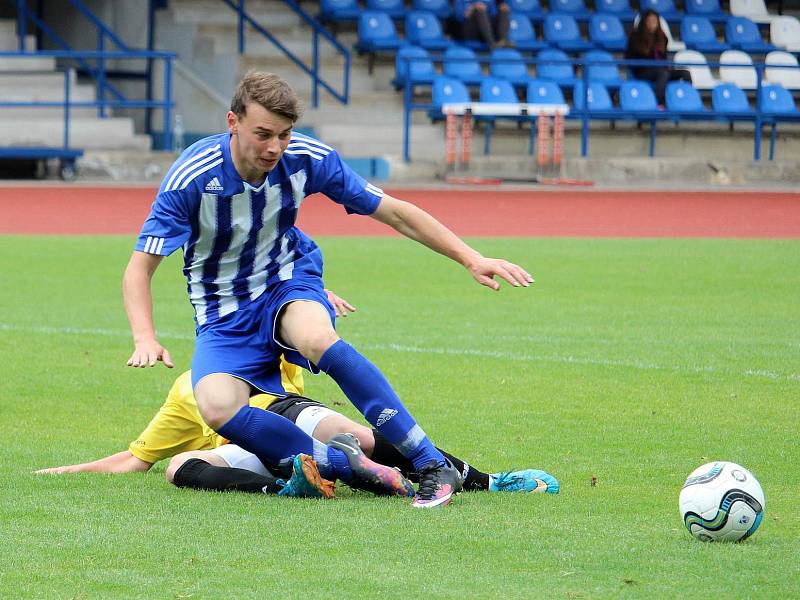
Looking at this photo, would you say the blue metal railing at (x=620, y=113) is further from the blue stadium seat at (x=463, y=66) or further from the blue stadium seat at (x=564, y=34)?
the blue stadium seat at (x=564, y=34)

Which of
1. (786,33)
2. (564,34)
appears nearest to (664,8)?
(786,33)

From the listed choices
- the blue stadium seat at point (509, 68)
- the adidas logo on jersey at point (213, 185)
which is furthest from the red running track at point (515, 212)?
the adidas logo on jersey at point (213, 185)

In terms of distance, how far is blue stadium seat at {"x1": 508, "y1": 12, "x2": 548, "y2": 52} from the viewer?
A: 25812 millimetres

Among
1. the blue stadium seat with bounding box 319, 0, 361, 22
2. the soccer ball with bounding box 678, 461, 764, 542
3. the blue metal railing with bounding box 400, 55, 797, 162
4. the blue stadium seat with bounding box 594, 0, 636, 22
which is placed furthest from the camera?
the blue stadium seat with bounding box 594, 0, 636, 22

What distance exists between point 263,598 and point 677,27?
25177 millimetres

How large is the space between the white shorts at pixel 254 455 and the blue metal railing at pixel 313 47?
1931 centimetres

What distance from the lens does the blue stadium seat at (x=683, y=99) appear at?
23.7 m

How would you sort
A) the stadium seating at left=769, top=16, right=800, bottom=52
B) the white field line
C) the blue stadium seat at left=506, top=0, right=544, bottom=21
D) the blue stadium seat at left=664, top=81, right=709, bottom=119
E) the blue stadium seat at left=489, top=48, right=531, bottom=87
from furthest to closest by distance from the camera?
1. the blue stadium seat at left=506, top=0, right=544, bottom=21
2. the stadium seating at left=769, top=16, right=800, bottom=52
3. the blue stadium seat at left=489, top=48, right=531, bottom=87
4. the blue stadium seat at left=664, top=81, right=709, bottom=119
5. the white field line

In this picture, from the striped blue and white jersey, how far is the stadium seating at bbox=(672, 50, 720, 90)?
66.2 ft

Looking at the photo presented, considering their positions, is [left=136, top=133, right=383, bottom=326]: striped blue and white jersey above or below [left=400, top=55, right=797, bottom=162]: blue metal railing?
above

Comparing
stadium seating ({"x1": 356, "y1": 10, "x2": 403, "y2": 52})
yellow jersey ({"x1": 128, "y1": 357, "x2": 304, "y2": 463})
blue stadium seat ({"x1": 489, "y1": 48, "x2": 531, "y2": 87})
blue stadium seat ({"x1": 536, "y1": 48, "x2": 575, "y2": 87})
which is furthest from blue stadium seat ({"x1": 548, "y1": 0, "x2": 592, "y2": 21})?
yellow jersey ({"x1": 128, "y1": 357, "x2": 304, "y2": 463})

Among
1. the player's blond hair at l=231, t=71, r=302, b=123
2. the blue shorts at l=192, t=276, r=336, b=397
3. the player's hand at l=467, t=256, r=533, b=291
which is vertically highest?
the player's blond hair at l=231, t=71, r=302, b=123

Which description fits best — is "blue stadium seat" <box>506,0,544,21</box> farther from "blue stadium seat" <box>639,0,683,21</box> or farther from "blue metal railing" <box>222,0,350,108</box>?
"blue metal railing" <box>222,0,350,108</box>

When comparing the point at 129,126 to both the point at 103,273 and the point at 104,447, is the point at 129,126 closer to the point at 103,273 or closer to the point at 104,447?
the point at 103,273
